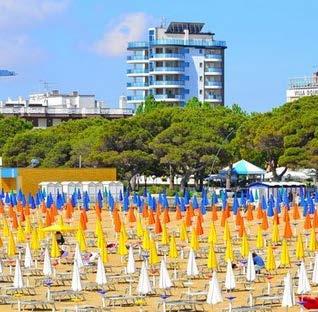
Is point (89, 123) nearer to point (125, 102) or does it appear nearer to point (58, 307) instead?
point (125, 102)

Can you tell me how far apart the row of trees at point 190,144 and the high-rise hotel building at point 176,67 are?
47.0 m

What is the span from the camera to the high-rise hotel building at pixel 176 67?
4919 inches

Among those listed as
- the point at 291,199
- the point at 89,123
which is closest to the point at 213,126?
the point at 89,123

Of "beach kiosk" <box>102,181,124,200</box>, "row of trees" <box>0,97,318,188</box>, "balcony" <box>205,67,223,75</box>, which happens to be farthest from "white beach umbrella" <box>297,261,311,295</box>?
"balcony" <box>205,67,223,75</box>

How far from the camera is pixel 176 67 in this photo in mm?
126250

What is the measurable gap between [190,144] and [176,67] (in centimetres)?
5860

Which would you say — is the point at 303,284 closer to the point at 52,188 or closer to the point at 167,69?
the point at 52,188

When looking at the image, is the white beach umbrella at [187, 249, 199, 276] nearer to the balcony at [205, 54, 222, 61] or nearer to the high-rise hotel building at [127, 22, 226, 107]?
the high-rise hotel building at [127, 22, 226, 107]

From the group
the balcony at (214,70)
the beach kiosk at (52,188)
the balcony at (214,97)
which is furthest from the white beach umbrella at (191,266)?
the balcony at (214,70)

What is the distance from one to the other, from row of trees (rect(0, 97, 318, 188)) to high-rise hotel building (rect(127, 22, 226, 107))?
4703 centimetres

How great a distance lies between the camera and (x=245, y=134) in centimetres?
7075

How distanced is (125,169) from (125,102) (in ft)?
201

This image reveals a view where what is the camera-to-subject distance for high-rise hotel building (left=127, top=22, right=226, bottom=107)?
125 metres

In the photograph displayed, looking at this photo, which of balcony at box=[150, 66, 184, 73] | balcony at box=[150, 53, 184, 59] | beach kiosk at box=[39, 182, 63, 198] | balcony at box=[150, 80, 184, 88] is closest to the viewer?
beach kiosk at box=[39, 182, 63, 198]
